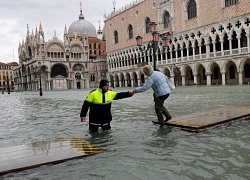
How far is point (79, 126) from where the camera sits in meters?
7.27

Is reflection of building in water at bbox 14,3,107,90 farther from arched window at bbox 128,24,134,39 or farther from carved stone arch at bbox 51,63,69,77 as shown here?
arched window at bbox 128,24,134,39

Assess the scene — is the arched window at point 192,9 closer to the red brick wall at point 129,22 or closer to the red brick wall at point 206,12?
the red brick wall at point 206,12

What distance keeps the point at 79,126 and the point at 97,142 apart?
225cm

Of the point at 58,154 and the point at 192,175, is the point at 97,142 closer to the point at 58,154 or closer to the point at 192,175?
the point at 58,154

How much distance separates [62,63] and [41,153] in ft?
200

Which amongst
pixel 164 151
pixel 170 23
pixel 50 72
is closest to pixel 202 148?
pixel 164 151

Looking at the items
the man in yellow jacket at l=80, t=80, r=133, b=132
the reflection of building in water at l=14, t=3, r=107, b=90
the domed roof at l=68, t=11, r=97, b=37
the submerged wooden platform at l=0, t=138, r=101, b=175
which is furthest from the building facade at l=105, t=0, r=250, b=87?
the domed roof at l=68, t=11, r=97, b=37

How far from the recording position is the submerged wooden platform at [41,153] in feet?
12.2

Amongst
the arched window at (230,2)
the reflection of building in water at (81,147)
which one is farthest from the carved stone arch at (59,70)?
the reflection of building in water at (81,147)

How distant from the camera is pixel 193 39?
36.8 meters

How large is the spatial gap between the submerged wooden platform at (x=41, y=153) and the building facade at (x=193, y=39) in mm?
20183

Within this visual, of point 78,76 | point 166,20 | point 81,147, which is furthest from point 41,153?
point 78,76

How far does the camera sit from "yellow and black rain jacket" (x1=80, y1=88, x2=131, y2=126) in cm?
562

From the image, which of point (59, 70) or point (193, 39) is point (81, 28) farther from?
point (193, 39)
